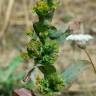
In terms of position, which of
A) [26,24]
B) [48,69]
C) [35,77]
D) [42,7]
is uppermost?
[42,7]

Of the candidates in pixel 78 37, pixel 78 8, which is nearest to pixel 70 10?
pixel 78 8

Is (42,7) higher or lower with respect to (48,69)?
higher

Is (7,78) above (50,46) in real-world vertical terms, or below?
below

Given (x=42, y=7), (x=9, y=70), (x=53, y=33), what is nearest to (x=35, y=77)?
(x=53, y=33)

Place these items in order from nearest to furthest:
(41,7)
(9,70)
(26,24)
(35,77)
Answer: (41,7) < (35,77) < (9,70) < (26,24)

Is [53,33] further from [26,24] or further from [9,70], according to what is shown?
[26,24]

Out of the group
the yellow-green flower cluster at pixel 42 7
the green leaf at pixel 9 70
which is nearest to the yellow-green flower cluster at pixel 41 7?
the yellow-green flower cluster at pixel 42 7

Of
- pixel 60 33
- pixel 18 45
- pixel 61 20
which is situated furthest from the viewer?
pixel 61 20

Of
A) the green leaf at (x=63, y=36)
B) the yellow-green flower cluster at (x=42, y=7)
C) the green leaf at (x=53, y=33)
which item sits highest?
the yellow-green flower cluster at (x=42, y=7)

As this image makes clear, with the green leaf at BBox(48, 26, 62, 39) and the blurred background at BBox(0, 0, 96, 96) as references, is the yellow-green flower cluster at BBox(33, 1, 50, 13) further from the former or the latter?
the blurred background at BBox(0, 0, 96, 96)

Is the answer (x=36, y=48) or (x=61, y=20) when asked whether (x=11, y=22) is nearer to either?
(x=61, y=20)

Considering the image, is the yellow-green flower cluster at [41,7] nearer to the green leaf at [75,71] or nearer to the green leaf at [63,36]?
the green leaf at [63,36]
